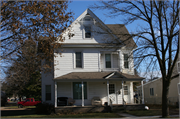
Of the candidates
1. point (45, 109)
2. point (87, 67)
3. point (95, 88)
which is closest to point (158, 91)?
point (95, 88)

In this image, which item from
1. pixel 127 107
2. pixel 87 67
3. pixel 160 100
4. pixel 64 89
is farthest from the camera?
pixel 160 100

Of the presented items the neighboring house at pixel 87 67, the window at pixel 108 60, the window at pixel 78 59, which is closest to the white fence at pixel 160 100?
the neighboring house at pixel 87 67

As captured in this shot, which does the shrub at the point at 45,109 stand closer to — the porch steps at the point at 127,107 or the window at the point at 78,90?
the window at the point at 78,90

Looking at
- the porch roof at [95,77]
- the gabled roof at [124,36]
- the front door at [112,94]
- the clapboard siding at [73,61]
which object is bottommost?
the front door at [112,94]

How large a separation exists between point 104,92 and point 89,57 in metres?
3.96

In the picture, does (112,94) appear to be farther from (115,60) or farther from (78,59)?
(78,59)

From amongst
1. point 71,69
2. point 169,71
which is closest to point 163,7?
point 169,71

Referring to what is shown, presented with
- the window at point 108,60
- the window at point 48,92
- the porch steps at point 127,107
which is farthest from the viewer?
the window at point 108,60

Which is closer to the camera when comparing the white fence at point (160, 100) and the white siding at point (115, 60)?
the white siding at point (115, 60)

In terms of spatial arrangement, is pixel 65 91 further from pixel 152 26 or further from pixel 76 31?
pixel 152 26

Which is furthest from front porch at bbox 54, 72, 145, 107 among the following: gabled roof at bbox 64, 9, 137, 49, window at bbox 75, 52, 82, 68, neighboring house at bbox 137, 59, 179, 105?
neighboring house at bbox 137, 59, 179, 105

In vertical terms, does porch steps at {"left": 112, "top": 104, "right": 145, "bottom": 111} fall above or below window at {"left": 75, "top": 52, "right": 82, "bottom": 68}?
below

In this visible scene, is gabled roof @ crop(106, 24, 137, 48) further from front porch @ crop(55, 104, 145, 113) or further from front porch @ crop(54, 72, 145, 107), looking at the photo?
front porch @ crop(55, 104, 145, 113)

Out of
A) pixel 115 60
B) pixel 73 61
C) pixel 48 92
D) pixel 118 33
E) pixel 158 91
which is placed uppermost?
pixel 118 33
